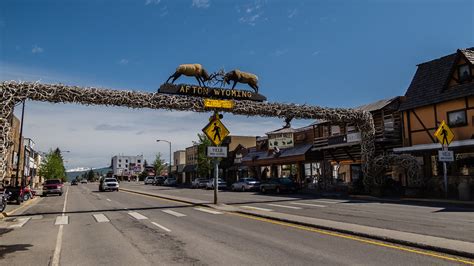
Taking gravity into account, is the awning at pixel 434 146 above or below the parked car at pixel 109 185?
above

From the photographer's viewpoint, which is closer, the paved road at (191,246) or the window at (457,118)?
the paved road at (191,246)

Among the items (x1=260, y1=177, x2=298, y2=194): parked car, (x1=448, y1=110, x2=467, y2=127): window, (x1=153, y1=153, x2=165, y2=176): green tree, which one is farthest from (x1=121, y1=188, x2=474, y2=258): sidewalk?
(x1=153, y1=153, x2=165, y2=176): green tree

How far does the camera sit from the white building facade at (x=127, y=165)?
17438 cm

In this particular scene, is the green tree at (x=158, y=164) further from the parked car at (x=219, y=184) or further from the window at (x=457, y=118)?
the window at (x=457, y=118)

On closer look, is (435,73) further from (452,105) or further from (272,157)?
(272,157)

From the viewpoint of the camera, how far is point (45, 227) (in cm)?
1448

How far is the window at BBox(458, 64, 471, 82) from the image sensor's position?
1029 inches

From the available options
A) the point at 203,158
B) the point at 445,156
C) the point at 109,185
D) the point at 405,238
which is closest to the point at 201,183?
the point at 203,158

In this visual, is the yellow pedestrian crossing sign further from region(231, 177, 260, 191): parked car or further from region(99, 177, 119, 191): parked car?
region(99, 177, 119, 191): parked car

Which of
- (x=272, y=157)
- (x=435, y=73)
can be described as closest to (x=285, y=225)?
(x=435, y=73)

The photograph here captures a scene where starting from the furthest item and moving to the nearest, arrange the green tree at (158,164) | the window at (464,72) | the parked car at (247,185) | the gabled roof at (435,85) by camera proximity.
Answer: the green tree at (158,164) → the parked car at (247,185) → the gabled roof at (435,85) → the window at (464,72)

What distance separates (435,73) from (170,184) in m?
53.7

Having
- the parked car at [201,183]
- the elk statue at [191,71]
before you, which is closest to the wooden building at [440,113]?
the elk statue at [191,71]

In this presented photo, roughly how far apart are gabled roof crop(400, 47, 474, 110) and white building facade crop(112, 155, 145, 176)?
152299 mm
